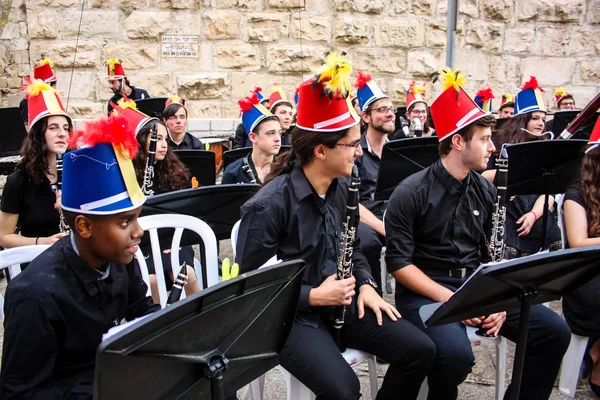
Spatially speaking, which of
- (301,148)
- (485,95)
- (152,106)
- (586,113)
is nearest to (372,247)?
(301,148)

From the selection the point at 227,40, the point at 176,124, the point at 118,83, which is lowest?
the point at 176,124

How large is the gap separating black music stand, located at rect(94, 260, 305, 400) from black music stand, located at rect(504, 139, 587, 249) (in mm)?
2655

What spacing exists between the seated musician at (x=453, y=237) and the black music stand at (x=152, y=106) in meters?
4.60

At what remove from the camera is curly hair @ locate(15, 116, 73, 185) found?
3664 mm

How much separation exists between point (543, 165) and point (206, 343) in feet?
10.7

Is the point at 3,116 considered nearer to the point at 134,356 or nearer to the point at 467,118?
the point at 467,118

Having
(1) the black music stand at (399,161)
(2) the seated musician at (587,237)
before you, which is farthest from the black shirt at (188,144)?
(2) the seated musician at (587,237)

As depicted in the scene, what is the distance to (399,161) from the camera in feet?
13.9

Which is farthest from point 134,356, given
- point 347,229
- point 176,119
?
point 176,119

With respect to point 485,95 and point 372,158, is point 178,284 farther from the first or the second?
point 485,95

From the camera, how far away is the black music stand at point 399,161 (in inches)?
165

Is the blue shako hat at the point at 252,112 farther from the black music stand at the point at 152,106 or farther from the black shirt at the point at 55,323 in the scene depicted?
the black shirt at the point at 55,323

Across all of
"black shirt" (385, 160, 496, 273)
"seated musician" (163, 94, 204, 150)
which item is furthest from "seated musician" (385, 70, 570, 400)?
"seated musician" (163, 94, 204, 150)

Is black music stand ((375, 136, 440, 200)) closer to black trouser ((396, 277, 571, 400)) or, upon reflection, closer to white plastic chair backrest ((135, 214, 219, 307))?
black trouser ((396, 277, 571, 400))
